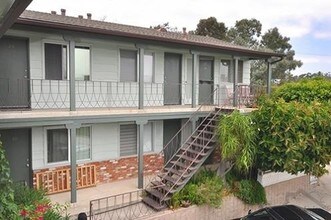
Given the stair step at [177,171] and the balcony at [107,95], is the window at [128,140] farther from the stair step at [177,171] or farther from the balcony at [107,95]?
the stair step at [177,171]

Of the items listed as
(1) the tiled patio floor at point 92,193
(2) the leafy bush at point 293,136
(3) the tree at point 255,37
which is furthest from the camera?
(3) the tree at point 255,37

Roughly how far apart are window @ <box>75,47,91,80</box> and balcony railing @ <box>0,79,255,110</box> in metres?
0.31

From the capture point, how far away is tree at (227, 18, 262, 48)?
4053 cm

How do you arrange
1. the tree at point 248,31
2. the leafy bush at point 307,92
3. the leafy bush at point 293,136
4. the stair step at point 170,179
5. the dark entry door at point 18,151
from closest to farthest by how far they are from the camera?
1. the stair step at point 170,179
2. the leafy bush at point 293,136
3. the dark entry door at point 18,151
4. the leafy bush at point 307,92
5. the tree at point 248,31

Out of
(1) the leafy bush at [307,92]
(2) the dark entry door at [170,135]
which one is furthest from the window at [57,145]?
(1) the leafy bush at [307,92]

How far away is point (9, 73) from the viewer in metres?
11.0

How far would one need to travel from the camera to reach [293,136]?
1143 cm

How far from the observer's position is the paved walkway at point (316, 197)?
1433 centimetres

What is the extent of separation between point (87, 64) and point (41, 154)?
384 cm

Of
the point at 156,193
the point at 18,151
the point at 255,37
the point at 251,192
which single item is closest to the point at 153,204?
the point at 156,193

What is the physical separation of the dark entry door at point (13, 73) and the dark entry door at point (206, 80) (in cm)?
815

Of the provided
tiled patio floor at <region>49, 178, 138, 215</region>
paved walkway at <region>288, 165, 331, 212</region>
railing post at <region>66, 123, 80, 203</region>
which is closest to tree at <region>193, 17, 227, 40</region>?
paved walkway at <region>288, 165, 331, 212</region>

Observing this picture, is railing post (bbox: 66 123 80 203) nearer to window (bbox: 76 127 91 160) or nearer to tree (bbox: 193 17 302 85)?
window (bbox: 76 127 91 160)

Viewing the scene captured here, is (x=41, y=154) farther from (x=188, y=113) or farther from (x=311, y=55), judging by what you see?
(x=311, y=55)
